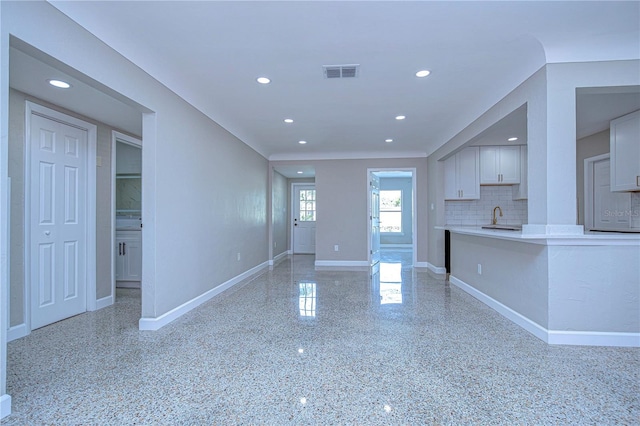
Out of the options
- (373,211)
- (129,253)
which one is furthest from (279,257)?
(129,253)

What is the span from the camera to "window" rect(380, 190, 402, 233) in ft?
36.6

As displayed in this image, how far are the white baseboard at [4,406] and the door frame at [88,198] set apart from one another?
1502 millimetres

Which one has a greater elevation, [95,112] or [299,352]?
[95,112]

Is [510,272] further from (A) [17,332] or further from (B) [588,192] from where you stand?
(A) [17,332]

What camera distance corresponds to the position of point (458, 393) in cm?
188

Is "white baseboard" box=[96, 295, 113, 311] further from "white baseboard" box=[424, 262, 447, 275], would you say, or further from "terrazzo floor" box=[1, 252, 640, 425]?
"white baseboard" box=[424, 262, 447, 275]

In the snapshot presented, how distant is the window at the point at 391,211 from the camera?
11.2 m

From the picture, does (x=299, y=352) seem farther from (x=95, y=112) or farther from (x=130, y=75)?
(x=95, y=112)

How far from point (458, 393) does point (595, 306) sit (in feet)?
5.34

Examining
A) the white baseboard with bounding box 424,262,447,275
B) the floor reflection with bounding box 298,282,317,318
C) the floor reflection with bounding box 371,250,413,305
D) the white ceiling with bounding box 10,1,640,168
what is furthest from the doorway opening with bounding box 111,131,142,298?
the white baseboard with bounding box 424,262,447,275

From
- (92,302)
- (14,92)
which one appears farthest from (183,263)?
(14,92)

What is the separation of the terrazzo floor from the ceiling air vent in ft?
7.78

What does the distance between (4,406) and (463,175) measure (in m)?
6.21

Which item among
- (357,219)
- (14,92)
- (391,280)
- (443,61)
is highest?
(443,61)
